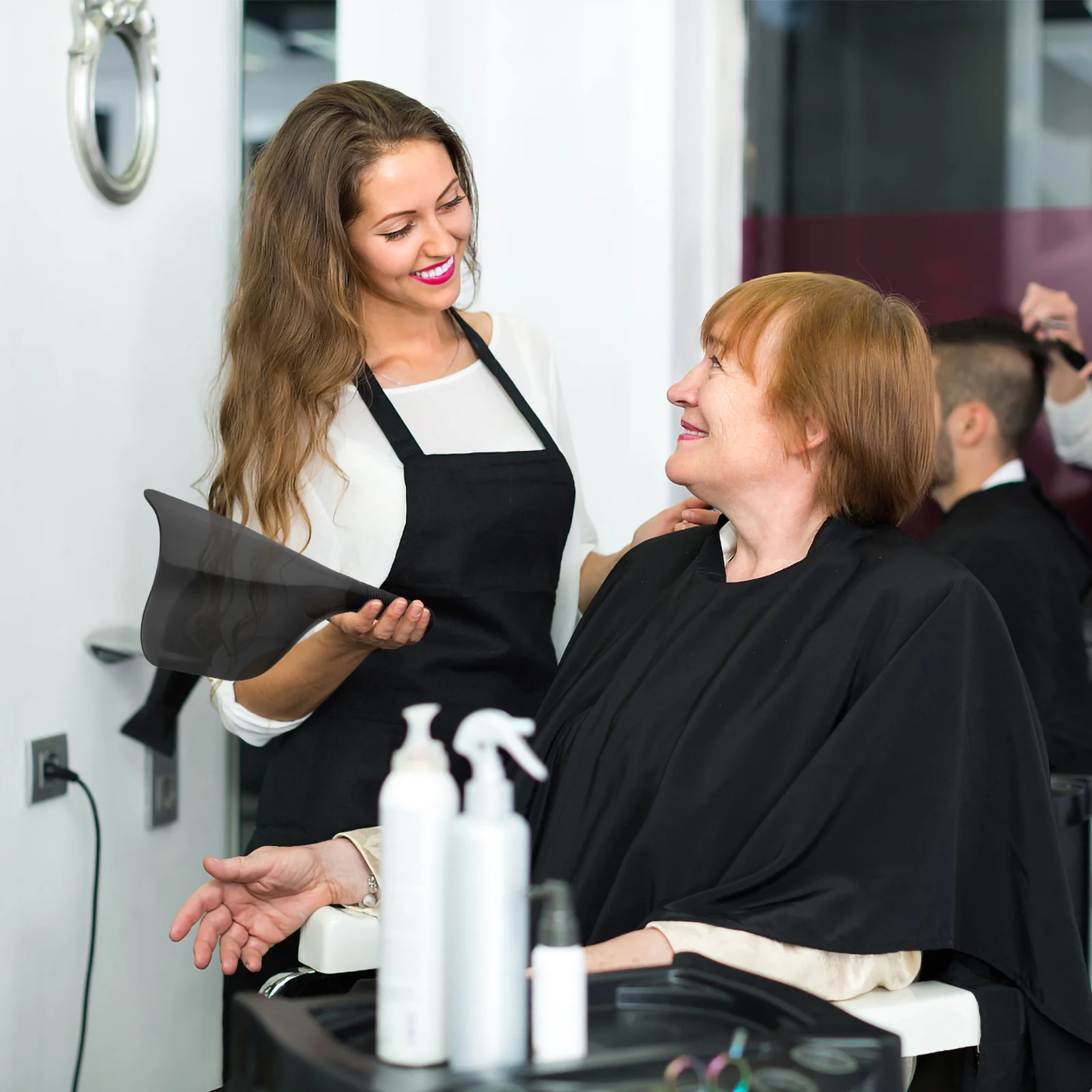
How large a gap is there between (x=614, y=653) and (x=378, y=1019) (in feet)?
2.89

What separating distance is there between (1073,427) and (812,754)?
1.44 m

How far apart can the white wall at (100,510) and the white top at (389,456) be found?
1.02ft

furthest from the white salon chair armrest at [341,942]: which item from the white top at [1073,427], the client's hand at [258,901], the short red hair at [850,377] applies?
the white top at [1073,427]

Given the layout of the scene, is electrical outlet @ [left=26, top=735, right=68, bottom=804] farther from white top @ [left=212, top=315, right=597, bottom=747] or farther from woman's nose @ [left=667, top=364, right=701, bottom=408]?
woman's nose @ [left=667, top=364, right=701, bottom=408]

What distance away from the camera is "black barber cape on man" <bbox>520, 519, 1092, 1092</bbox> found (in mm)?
1395

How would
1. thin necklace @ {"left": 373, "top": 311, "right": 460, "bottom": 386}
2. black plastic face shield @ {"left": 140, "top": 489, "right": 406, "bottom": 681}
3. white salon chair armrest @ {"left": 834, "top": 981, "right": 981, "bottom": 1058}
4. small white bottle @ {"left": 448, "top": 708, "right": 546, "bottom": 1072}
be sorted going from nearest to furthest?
small white bottle @ {"left": 448, "top": 708, "right": 546, "bottom": 1072}, white salon chair armrest @ {"left": 834, "top": 981, "right": 981, "bottom": 1058}, black plastic face shield @ {"left": 140, "top": 489, "right": 406, "bottom": 681}, thin necklace @ {"left": 373, "top": 311, "right": 460, "bottom": 386}

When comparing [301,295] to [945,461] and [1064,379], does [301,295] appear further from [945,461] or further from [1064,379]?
[1064,379]

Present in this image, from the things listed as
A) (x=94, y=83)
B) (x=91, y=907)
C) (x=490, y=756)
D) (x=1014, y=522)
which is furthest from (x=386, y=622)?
(x=1014, y=522)

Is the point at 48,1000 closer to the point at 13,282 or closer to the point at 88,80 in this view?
the point at 13,282

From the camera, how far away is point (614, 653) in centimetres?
179

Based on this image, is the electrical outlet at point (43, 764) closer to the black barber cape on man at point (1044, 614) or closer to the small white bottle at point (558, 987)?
the small white bottle at point (558, 987)

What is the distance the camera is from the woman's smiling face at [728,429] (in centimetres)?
162

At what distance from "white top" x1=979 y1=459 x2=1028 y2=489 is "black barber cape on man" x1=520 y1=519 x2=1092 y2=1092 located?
103cm

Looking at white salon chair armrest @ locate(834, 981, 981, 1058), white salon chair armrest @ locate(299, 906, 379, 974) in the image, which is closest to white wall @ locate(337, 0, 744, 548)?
white salon chair armrest @ locate(299, 906, 379, 974)
